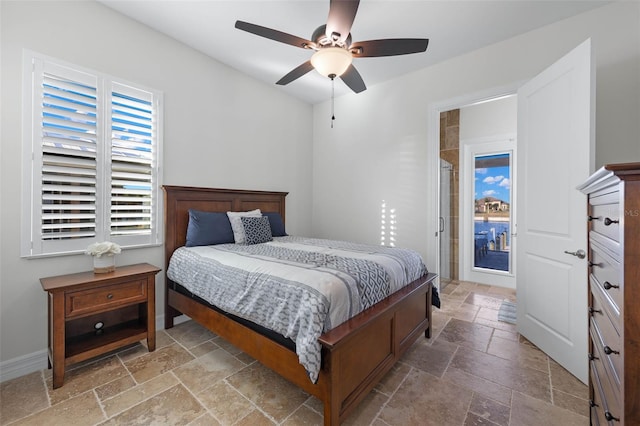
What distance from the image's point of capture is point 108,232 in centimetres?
250

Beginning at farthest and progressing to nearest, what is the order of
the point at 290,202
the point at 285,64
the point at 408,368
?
the point at 290,202, the point at 285,64, the point at 408,368

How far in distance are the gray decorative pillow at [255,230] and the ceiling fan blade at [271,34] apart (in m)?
1.79

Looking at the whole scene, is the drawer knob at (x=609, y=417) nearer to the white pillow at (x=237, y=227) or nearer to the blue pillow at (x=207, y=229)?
the white pillow at (x=237, y=227)

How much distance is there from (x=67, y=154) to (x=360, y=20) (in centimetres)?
280

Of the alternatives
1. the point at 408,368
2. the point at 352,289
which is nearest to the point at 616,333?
the point at 352,289

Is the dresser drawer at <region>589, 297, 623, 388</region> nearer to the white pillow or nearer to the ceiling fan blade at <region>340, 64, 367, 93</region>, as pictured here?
the ceiling fan blade at <region>340, 64, 367, 93</region>

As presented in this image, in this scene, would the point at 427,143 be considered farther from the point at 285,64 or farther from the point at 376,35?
the point at 285,64

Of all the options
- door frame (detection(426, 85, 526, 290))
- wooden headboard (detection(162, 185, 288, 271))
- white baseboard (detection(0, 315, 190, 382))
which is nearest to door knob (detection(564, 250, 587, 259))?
door frame (detection(426, 85, 526, 290))

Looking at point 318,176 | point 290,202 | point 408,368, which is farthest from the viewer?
point 318,176

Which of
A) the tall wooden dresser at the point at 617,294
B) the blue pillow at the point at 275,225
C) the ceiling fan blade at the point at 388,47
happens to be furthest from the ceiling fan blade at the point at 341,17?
the blue pillow at the point at 275,225

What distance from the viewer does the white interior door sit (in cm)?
202

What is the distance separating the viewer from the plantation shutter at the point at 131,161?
2.54 metres

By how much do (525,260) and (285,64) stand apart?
3397 millimetres

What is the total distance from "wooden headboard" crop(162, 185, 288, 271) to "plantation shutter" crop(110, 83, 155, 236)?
0.56 ft
